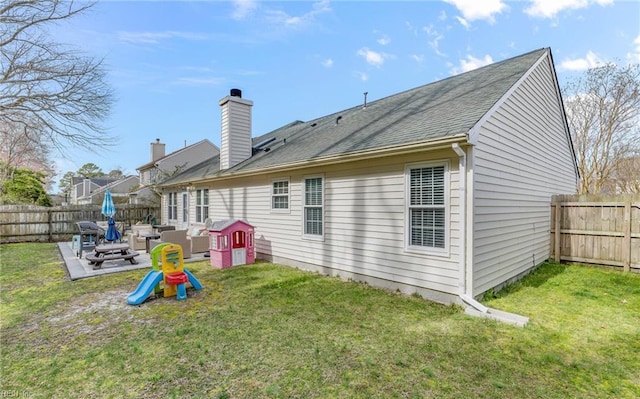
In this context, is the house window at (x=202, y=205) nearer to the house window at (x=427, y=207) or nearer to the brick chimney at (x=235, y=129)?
the brick chimney at (x=235, y=129)

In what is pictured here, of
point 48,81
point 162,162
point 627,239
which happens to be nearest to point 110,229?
point 48,81

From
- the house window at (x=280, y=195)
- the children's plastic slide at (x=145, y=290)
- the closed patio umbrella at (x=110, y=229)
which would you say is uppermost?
the house window at (x=280, y=195)

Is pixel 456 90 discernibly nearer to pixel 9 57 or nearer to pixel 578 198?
pixel 578 198

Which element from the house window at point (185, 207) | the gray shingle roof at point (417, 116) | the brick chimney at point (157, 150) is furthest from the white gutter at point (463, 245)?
the brick chimney at point (157, 150)

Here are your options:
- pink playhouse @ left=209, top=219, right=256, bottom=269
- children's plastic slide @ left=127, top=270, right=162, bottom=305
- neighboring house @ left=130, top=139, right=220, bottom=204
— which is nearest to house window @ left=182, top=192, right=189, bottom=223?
pink playhouse @ left=209, top=219, right=256, bottom=269

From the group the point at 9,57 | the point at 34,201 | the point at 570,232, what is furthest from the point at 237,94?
the point at 34,201

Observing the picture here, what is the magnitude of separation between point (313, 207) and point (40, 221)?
46.3 ft

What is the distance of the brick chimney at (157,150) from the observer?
22634 millimetres

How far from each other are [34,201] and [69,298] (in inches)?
917

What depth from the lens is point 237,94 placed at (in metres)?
11.0

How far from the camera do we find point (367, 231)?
19.8 ft

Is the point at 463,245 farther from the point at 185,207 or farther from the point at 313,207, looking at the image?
the point at 185,207

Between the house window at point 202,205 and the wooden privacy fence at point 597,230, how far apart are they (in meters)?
11.5

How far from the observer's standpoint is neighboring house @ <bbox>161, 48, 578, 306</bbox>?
4824 mm
